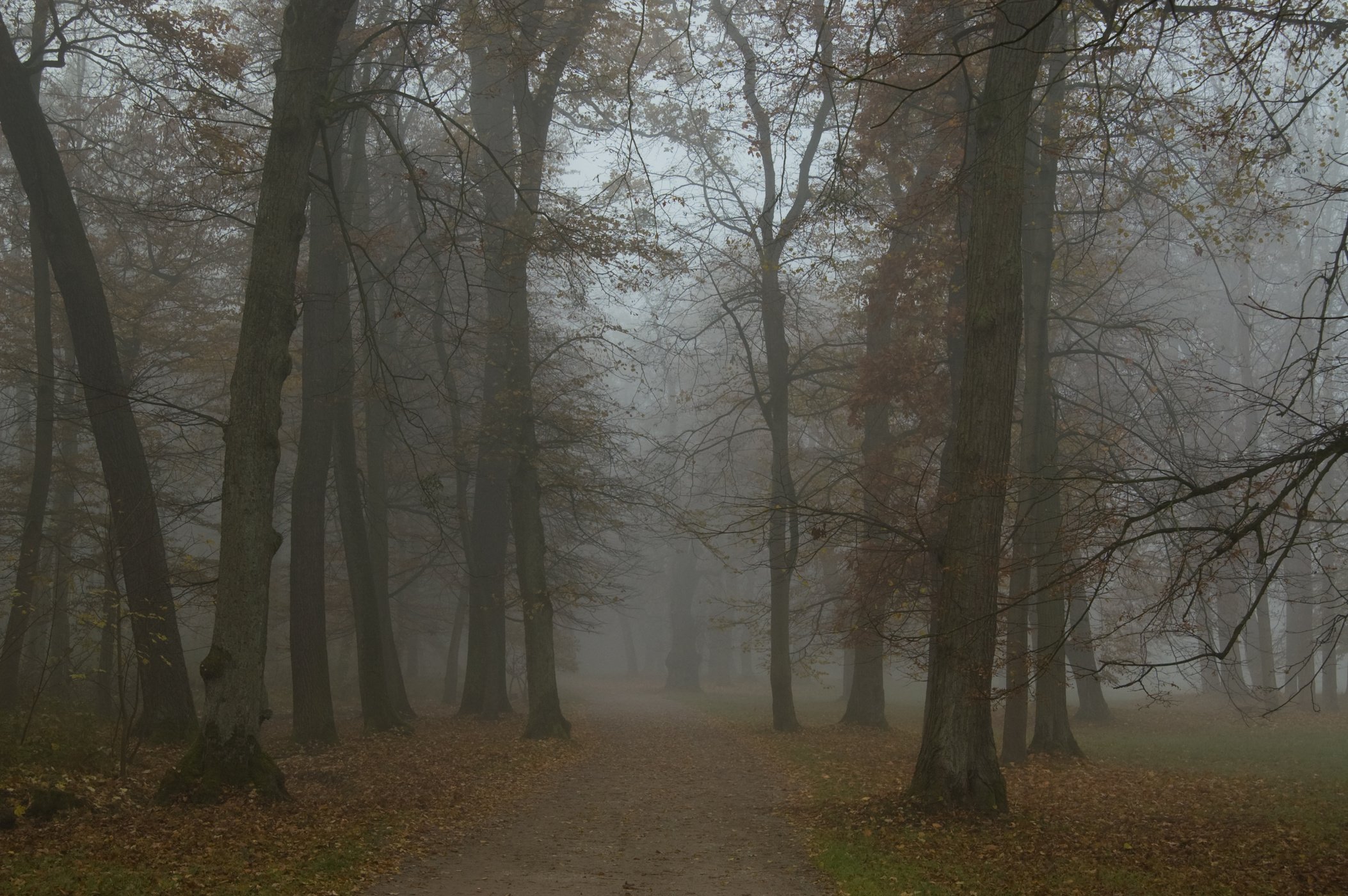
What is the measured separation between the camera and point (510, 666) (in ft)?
90.5

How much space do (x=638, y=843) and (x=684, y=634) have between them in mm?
30132

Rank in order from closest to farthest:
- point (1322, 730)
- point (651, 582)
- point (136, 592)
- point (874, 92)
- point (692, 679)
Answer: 1. point (136, 592)
2. point (874, 92)
3. point (1322, 730)
4. point (692, 679)
5. point (651, 582)

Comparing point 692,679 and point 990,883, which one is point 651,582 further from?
point 990,883

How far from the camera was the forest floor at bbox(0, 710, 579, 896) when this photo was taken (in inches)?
228

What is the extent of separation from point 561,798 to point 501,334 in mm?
8422

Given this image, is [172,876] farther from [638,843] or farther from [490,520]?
[490,520]

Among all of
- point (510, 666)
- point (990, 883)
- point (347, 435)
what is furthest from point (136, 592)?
point (510, 666)

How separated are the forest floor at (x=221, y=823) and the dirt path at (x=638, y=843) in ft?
1.47

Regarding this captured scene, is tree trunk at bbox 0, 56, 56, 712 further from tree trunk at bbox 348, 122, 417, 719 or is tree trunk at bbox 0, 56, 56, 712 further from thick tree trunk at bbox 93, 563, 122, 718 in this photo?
tree trunk at bbox 348, 122, 417, 719

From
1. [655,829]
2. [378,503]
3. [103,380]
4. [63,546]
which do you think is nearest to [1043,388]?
[655,829]

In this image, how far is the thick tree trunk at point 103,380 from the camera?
11.1 metres

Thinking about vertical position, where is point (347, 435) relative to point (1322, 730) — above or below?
above

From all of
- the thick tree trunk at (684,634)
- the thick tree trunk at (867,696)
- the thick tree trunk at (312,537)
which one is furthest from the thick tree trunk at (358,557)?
the thick tree trunk at (684,634)

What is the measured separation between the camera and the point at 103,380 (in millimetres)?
11344
